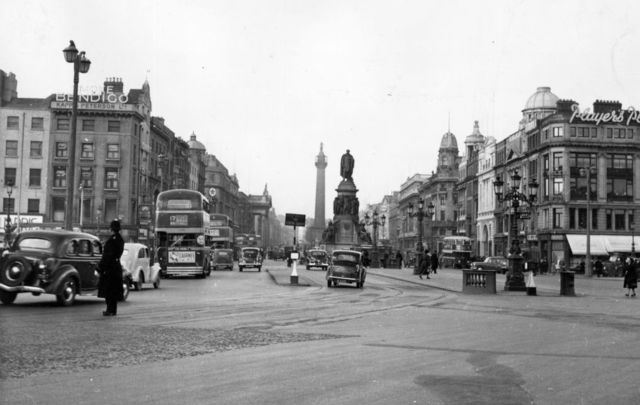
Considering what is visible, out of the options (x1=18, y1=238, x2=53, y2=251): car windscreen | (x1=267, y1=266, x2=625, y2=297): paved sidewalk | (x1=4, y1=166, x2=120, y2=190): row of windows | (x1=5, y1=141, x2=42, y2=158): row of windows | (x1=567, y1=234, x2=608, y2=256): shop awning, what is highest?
(x1=5, y1=141, x2=42, y2=158): row of windows

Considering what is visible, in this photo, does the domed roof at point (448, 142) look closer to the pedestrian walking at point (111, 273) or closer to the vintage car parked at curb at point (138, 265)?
the vintage car parked at curb at point (138, 265)

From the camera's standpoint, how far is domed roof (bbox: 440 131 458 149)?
14600 centimetres

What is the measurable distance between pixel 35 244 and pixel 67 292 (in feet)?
4.54

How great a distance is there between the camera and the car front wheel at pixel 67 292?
18234 mm

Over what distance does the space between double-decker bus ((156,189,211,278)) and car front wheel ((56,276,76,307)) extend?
20513 millimetres

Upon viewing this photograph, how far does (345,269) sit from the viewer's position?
1299 inches

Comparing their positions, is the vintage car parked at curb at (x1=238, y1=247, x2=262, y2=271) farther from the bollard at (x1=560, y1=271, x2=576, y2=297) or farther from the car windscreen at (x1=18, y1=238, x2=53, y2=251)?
the car windscreen at (x1=18, y1=238, x2=53, y2=251)

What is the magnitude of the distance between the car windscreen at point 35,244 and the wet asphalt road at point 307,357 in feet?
4.47

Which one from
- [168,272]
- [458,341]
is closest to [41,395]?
[458,341]

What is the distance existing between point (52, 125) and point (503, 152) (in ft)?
186

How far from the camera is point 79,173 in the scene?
78.2 meters

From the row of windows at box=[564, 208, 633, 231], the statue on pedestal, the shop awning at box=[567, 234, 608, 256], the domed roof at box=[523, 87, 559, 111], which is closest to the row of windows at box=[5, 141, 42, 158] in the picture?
the statue on pedestal

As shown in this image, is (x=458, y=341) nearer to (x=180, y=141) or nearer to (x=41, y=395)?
(x=41, y=395)

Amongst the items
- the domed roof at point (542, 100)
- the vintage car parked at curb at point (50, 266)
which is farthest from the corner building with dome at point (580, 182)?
the vintage car parked at curb at point (50, 266)
